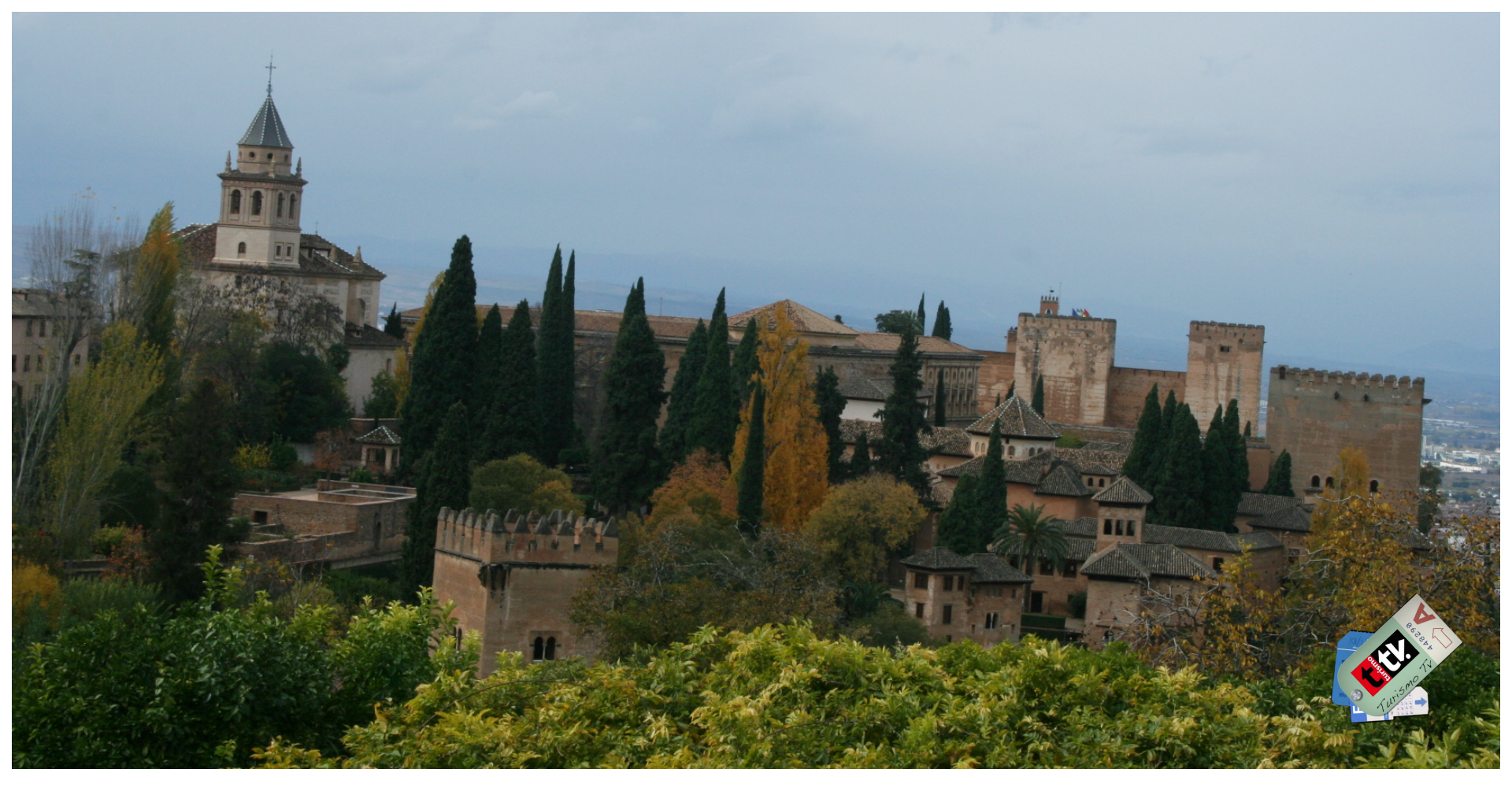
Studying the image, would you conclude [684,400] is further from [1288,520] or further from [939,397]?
[939,397]

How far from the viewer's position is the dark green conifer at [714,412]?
3369 centimetres

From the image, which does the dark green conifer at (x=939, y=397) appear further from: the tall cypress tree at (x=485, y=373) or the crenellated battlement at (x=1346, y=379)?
the tall cypress tree at (x=485, y=373)

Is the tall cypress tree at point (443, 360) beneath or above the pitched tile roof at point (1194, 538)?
above

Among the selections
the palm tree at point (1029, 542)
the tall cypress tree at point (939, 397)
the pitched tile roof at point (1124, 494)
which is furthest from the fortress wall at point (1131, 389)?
the palm tree at point (1029, 542)

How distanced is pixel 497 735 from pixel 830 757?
6.80 ft

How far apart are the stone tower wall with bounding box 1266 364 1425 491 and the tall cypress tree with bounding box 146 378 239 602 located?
29639 mm

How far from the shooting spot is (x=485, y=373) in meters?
33.7

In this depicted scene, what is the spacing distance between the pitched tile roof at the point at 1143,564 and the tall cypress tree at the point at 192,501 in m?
15.0

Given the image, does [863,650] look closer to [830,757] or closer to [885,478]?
[830,757]

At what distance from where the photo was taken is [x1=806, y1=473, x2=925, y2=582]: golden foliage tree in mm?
30672

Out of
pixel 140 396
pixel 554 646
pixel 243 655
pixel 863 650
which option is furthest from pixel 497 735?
pixel 140 396

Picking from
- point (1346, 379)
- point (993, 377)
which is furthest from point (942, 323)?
point (1346, 379)

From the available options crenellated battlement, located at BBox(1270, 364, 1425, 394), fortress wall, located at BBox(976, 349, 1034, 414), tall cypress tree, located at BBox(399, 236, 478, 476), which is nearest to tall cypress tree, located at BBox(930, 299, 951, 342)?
fortress wall, located at BBox(976, 349, 1034, 414)

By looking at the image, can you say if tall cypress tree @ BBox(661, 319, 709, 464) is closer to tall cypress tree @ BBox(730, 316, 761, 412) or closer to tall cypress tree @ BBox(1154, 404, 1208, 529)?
tall cypress tree @ BBox(730, 316, 761, 412)
